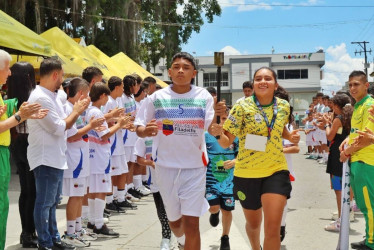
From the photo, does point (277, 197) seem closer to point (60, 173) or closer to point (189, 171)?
point (189, 171)

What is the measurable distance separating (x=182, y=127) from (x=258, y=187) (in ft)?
3.22

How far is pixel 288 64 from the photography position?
7669 cm

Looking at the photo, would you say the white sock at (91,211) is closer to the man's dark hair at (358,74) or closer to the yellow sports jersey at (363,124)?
the yellow sports jersey at (363,124)

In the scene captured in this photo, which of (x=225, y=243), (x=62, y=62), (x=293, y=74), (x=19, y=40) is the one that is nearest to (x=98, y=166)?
(x=225, y=243)

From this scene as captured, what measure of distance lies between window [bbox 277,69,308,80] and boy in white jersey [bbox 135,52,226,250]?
7256cm

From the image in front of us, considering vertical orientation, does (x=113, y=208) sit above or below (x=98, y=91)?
below

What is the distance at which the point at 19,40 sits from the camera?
32.9 feet

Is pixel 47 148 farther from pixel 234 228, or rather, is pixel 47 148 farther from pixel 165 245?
pixel 234 228

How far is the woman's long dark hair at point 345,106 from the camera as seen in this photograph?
7.37m

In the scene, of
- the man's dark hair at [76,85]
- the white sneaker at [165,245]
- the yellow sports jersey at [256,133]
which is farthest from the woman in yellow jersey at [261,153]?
the man's dark hair at [76,85]

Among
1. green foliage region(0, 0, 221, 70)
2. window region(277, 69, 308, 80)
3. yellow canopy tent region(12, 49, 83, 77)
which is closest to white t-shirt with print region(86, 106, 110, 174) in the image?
yellow canopy tent region(12, 49, 83, 77)

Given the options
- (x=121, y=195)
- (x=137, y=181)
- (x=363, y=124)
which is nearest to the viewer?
(x=363, y=124)

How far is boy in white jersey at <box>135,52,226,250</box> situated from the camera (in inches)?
193

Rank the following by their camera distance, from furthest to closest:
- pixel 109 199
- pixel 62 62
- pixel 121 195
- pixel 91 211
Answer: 1. pixel 62 62
2. pixel 121 195
3. pixel 109 199
4. pixel 91 211
